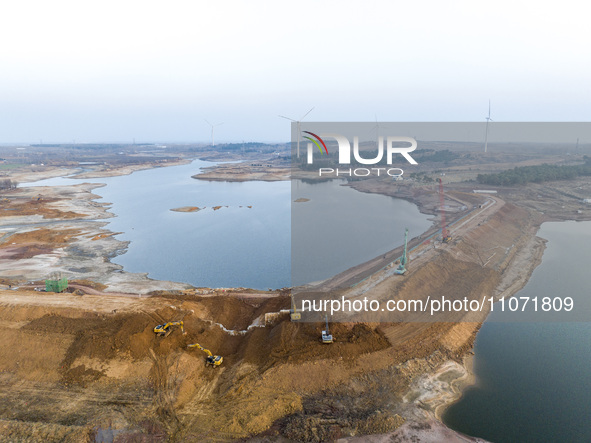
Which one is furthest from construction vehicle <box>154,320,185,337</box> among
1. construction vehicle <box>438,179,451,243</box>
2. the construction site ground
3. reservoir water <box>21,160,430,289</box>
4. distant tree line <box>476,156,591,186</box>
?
distant tree line <box>476,156,591,186</box>

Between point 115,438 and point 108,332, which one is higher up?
point 108,332

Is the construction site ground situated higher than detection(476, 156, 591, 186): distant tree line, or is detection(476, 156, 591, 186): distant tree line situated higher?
detection(476, 156, 591, 186): distant tree line

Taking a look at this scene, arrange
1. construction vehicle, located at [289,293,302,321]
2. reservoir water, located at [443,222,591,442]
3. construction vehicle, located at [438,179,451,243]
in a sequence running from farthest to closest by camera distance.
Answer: construction vehicle, located at [438,179,451,243] < construction vehicle, located at [289,293,302,321] < reservoir water, located at [443,222,591,442]

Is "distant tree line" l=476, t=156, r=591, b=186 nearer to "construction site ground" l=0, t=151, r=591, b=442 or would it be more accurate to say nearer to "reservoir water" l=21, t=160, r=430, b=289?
"reservoir water" l=21, t=160, r=430, b=289

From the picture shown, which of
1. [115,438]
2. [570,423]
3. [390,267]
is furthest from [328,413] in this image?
[390,267]

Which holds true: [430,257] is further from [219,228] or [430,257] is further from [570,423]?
[219,228]

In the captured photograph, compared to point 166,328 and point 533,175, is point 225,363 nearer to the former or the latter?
point 166,328

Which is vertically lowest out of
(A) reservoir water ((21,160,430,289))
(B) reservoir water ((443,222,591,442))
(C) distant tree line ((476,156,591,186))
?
(B) reservoir water ((443,222,591,442))

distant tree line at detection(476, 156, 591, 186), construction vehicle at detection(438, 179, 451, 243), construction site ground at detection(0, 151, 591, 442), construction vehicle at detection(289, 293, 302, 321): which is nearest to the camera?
construction site ground at detection(0, 151, 591, 442)
